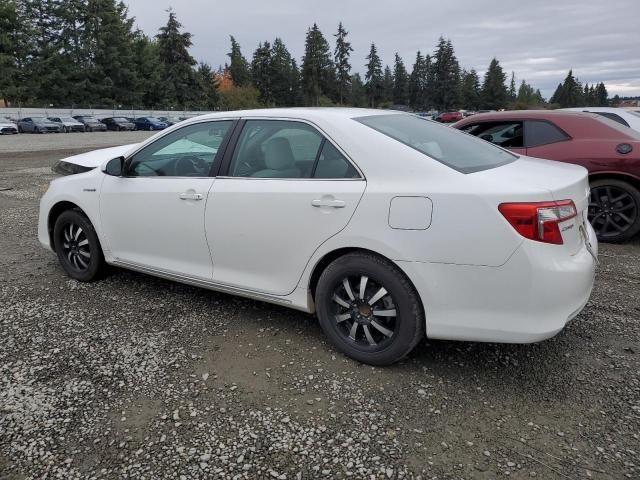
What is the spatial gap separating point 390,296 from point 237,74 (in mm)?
105076

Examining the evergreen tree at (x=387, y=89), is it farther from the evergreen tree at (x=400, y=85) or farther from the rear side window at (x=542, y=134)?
the rear side window at (x=542, y=134)

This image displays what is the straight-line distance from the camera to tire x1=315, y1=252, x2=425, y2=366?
2.93 metres

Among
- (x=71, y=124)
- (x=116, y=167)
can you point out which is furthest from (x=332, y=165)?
(x=71, y=124)

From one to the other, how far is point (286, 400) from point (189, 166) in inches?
79.1

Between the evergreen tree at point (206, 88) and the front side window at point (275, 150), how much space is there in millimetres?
72229

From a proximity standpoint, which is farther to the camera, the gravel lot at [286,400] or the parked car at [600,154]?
the parked car at [600,154]

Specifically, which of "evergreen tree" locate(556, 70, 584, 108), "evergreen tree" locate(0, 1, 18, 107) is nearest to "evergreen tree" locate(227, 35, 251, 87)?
"evergreen tree" locate(0, 1, 18, 107)

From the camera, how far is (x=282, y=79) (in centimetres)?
9800

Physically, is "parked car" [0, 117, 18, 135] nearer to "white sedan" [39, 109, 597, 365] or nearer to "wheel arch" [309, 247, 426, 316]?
"white sedan" [39, 109, 597, 365]

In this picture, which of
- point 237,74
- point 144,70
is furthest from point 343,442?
point 237,74

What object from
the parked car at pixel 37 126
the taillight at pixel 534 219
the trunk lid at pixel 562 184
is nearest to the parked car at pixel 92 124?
the parked car at pixel 37 126

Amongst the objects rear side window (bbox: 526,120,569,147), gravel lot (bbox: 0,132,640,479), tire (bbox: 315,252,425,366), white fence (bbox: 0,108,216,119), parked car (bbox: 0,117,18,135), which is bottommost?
gravel lot (bbox: 0,132,640,479)

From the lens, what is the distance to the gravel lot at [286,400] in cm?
238

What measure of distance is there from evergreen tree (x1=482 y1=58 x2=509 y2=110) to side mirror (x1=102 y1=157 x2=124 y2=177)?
358 feet
